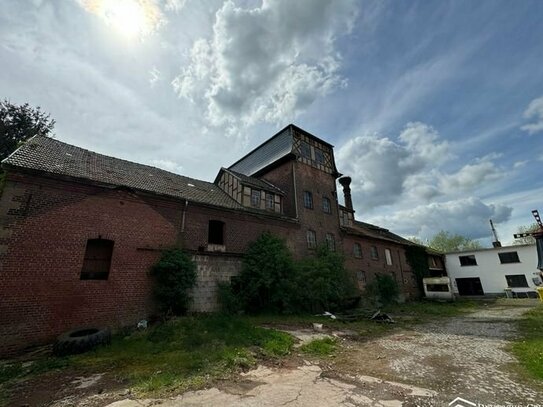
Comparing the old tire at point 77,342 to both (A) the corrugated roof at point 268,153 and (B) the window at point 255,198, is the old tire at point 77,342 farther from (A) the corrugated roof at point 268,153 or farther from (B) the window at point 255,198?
(A) the corrugated roof at point 268,153

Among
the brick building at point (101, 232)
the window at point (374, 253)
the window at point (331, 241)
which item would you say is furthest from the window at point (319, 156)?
the window at point (374, 253)

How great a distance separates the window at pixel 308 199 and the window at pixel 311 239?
209 cm

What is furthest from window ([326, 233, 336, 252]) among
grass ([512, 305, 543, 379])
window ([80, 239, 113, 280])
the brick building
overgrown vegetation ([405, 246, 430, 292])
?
window ([80, 239, 113, 280])

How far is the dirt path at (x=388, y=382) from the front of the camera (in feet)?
15.1

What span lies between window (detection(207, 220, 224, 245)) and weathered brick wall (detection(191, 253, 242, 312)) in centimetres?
121

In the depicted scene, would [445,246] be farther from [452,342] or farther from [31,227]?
[31,227]

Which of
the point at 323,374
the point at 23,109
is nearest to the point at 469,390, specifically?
the point at 323,374

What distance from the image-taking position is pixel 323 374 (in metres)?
6.08

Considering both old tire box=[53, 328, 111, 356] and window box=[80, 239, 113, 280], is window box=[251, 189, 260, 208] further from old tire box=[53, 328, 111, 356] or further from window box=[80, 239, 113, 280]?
old tire box=[53, 328, 111, 356]

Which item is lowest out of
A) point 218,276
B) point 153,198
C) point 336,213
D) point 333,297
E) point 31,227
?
Result: point 333,297

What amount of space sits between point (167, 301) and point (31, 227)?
576 centimetres

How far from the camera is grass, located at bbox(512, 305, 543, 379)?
603cm

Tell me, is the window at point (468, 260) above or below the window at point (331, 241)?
below

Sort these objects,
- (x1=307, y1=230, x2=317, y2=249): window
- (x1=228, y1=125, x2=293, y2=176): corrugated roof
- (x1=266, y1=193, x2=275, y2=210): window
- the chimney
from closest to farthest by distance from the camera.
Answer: (x1=266, y1=193, x2=275, y2=210): window < (x1=307, y1=230, x2=317, y2=249): window < (x1=228, y1=125, x2=293, y2=176): corrugated roof < the chimney
